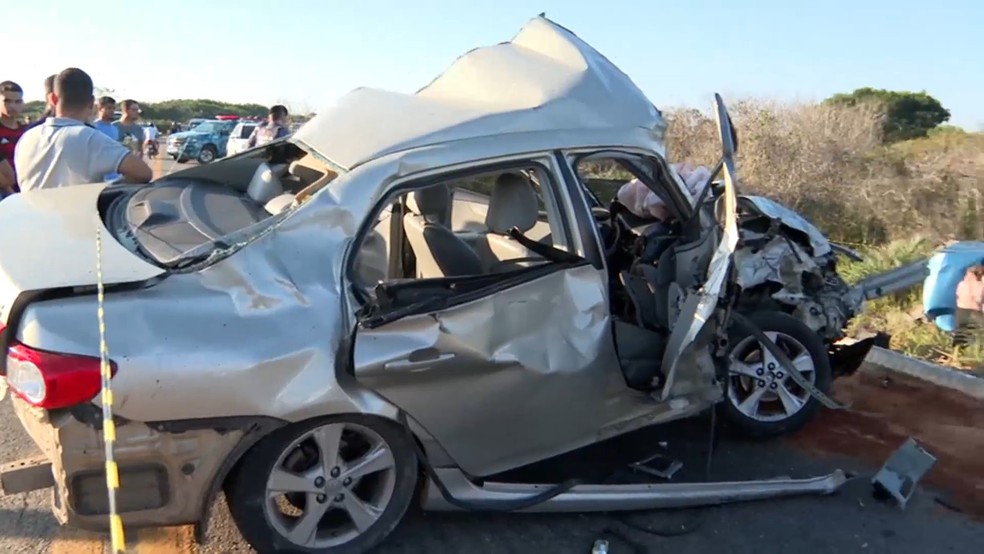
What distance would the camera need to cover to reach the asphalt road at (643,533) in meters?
3.91

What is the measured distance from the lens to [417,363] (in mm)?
3518

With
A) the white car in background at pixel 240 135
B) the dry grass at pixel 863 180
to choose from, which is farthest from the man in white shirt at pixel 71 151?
the white car in background at pixel 240 135

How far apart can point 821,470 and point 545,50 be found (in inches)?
104

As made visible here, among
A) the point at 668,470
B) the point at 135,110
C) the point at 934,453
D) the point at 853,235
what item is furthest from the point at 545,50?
the point at 853,235

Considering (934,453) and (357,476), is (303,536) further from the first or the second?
(934,453)

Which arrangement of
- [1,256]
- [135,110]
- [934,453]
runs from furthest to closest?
1. [135,110]
2. [934,453]
3. [1,256]

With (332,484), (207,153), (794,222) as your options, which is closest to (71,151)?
(332,484)

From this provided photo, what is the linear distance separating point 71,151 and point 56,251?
1900 millimetres

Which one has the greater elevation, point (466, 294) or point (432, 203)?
point (432, 203)

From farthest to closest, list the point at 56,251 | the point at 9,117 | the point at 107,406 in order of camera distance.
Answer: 1. the point at 9,117
2. the point at 56,251
3. the point at 107,406

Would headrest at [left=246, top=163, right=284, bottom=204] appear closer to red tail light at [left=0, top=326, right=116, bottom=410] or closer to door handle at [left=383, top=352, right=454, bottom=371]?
door handle at [left=383, top=352, right=454, bottom=371]

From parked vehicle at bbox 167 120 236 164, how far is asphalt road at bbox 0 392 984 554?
29.8 metres

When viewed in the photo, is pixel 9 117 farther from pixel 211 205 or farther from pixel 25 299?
pixel 25 299

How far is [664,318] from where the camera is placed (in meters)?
4.38
